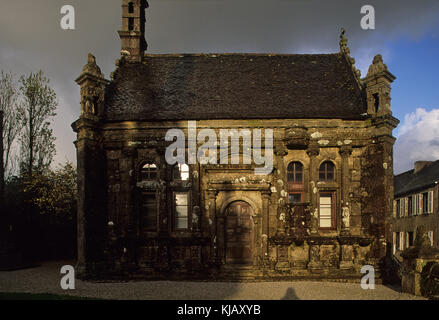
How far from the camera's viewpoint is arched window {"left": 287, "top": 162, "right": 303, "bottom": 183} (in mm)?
14234

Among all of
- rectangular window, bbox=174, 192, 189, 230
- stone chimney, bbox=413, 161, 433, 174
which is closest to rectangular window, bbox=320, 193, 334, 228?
rectangular window, bbox=174, 192, 189, 230

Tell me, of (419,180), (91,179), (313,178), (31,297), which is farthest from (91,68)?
(419,180)

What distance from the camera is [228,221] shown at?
14.0 m

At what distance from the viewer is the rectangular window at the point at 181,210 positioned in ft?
46.6

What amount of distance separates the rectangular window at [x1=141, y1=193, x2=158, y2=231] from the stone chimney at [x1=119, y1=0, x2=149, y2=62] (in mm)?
7631

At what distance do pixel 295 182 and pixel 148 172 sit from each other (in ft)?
20.8

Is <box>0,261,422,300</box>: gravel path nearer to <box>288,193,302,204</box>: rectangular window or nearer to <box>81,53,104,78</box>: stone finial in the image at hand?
<box>288,193,302,204</box>: rectangular window

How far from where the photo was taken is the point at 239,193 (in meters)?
13.9

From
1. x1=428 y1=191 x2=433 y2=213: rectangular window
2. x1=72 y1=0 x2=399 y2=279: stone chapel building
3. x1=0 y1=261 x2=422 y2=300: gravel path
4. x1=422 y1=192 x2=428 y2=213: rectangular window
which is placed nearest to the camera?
x1=0 y1=261 x2=422 y2=300: gravel path

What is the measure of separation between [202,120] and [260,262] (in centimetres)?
633

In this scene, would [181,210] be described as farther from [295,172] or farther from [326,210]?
[326,210]

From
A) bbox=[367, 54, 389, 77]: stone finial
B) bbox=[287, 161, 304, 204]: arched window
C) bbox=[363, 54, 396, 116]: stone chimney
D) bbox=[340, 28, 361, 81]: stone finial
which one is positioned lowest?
bbox=[287, 161, 304, 204]: arched window

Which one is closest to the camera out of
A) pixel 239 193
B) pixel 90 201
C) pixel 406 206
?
pixel 90 201
